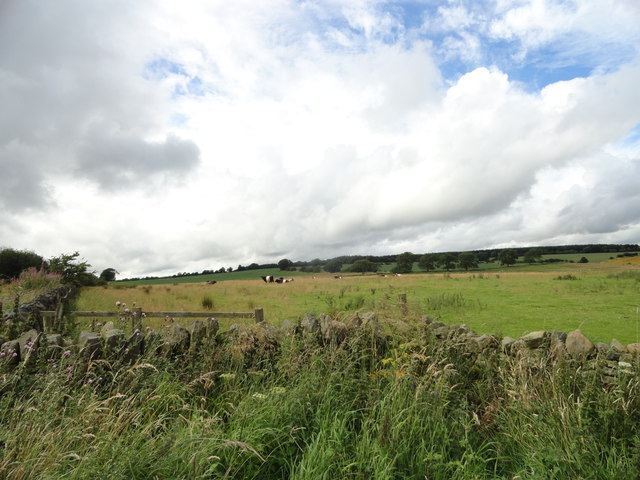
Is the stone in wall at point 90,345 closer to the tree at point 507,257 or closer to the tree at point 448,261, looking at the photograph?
the tree at point 448,261

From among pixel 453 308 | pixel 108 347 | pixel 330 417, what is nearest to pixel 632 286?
pixel 453 308

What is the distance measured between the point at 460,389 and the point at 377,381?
1.18 m

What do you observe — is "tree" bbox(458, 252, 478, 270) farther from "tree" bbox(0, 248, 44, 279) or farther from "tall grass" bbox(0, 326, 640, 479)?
"tall grass" bbox(0, 326, 640, 479)

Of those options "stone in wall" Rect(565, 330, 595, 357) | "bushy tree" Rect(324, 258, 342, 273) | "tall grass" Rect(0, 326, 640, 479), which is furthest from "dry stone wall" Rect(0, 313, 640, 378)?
"bushy tree" Rect(324, 258, 342, 273)

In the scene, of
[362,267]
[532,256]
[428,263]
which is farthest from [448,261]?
[532,256]

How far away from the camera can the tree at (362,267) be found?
65387mm

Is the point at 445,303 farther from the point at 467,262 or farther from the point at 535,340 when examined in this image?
the point at 467,262

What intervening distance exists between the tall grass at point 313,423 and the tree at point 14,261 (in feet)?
108

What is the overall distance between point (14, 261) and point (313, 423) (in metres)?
36.2

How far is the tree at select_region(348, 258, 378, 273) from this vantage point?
65387 mm

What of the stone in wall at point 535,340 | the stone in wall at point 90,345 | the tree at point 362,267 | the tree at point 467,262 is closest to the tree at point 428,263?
the tree at point 467,262

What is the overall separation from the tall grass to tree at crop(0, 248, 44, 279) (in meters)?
33.0

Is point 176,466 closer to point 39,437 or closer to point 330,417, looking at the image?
point 39,437

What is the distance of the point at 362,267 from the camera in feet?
220
